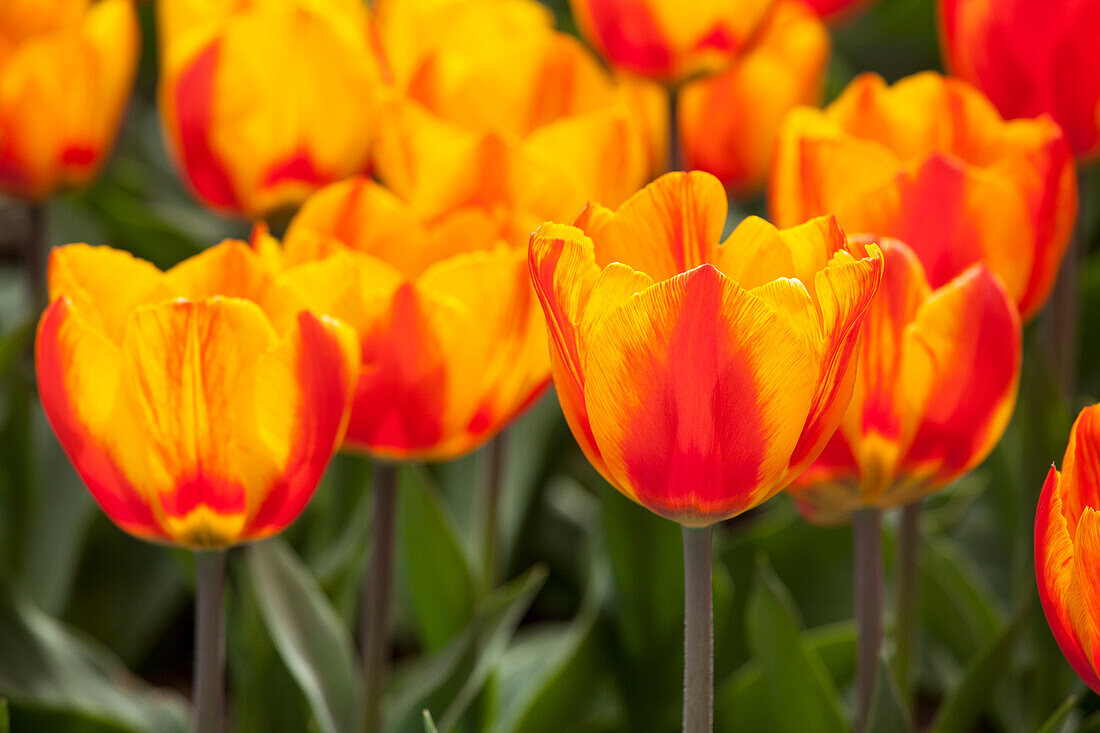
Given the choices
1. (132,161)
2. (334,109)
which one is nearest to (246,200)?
(334,109)

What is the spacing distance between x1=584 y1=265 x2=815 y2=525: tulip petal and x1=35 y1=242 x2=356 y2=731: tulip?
0.41ft

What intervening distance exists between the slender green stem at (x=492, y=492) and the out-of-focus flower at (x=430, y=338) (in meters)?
0.22

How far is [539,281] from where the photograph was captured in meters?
0.47

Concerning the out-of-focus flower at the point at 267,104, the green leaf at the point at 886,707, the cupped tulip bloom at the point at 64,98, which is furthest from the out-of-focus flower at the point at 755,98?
the green leaf at the point at 886,707

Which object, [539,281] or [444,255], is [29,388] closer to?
[444,255]

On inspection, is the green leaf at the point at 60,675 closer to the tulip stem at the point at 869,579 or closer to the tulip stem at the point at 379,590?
the tulip stem at the point at 379,590

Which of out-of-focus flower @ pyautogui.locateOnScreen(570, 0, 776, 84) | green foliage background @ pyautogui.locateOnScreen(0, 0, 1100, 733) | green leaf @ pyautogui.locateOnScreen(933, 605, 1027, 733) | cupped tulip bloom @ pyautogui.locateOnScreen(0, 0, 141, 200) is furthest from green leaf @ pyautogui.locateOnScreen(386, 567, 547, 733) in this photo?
cupped tulip bloom @ pyautogui.locateOnScreen(0, 0, 141, 200)

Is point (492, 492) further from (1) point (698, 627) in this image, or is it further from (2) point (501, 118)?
(1) point (698, 627)

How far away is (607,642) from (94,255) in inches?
15.9

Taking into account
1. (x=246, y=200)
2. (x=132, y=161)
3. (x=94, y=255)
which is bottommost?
(x=132, y=161)

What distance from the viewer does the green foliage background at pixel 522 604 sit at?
0.75 m

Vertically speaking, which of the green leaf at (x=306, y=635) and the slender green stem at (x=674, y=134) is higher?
the slender green stem at (x=674, y=134)

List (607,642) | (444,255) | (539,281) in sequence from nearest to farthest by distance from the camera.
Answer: (539,281) → (444,255) → (607,642)

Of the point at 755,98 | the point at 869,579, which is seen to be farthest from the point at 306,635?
the point at 755,98
